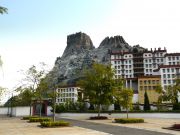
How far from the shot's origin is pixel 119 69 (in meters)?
142

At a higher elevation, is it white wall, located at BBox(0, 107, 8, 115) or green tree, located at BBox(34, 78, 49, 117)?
green tree, located at BBox(34, 78, 49, 117)

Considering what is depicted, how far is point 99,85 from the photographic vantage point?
48375 mm

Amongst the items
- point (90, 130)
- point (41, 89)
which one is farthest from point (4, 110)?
point (90, 130)

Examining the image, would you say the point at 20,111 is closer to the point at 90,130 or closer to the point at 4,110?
the point at 4,110

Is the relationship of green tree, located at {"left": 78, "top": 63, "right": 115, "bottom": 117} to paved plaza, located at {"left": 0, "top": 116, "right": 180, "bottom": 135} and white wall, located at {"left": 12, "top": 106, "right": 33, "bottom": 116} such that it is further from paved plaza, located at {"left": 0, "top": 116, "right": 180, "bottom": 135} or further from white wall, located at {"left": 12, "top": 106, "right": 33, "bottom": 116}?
white wall, located at {"left": 12, "top": 106, "right": 33, "bottom": 116}

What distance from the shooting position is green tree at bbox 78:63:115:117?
48.0 metres

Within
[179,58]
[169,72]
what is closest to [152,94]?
[169,72]

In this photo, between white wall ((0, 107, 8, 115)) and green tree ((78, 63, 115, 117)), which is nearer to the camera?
green tree ((78, 63, 115, 117))

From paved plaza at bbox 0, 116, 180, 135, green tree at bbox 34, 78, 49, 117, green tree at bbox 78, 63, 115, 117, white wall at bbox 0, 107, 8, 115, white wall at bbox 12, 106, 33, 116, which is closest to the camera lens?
paved plaza at bbox 0, 116, 180, 135

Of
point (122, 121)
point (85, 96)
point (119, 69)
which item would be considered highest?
point (119, 69)

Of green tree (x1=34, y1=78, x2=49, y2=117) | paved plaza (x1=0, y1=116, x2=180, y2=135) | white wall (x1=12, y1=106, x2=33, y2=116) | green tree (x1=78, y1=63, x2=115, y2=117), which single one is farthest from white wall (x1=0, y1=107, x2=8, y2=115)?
paved plaza (x1=0, y1=116, x2=180, y2=135)

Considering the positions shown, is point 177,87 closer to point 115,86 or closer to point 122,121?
point 122,121

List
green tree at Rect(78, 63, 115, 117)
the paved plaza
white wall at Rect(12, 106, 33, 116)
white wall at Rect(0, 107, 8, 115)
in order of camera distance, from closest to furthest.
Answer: the paved plaza → green tree at Rect(78, 63, 115, 117) → white wall at Rect(12, 106, 33, 116) → white wall at Rect(0, 107, 8, 115)

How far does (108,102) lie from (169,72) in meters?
62.2
